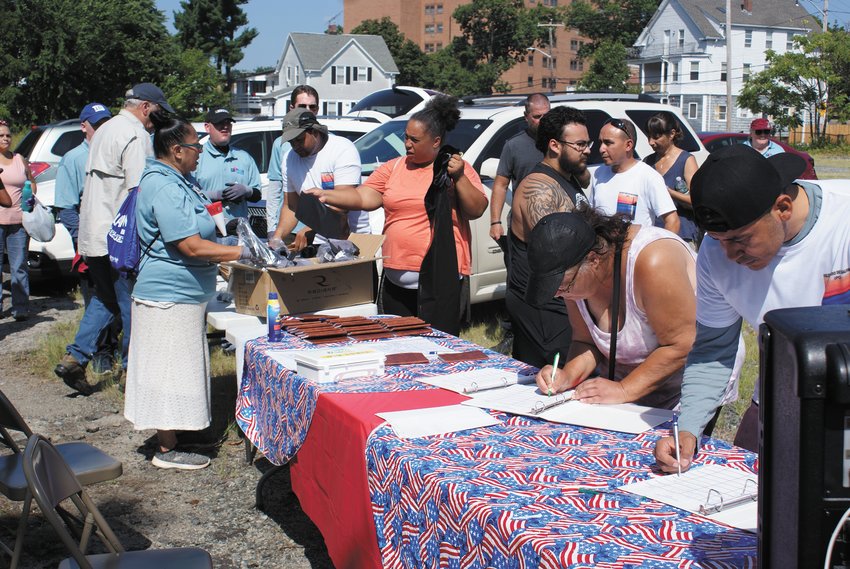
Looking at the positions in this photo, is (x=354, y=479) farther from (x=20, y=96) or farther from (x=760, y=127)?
(x=20, y=96)

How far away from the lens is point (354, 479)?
9.78 ft

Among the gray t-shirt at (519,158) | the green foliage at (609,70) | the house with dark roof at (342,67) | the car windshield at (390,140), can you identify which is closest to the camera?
the gray t-shirt at (519,158)

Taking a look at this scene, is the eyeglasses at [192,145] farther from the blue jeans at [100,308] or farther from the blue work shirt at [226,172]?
the blue work shirt at [226,172]

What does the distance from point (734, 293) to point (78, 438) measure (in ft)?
14.9

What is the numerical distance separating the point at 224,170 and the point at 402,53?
270 ft

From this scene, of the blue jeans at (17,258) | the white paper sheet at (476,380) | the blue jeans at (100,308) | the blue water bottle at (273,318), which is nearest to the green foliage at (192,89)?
the blue jeans at (17,258)

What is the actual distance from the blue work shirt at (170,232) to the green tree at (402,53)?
81882 mm

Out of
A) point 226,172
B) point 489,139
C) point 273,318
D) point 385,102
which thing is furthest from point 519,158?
point 385,102

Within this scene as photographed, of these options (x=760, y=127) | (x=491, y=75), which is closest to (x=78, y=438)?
(x=760, y=127)

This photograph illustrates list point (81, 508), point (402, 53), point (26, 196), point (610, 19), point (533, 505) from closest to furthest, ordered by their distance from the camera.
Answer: point (533, 505), point (81, 508), point (26, 196), point (402, 53), point (610, 19)

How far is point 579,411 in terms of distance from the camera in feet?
9.74

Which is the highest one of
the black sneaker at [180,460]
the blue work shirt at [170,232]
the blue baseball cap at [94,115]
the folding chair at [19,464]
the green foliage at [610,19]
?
the green foliage at [610,19]

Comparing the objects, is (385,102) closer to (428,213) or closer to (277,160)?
(277,160)

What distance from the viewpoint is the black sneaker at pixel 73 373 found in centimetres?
641
